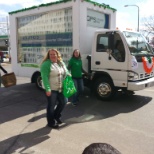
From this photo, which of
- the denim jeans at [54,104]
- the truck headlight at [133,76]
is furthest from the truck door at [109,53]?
the denim jeans at [54,104]

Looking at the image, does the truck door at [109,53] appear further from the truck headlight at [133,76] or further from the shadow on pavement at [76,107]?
the shadow on pavement at [76,107]

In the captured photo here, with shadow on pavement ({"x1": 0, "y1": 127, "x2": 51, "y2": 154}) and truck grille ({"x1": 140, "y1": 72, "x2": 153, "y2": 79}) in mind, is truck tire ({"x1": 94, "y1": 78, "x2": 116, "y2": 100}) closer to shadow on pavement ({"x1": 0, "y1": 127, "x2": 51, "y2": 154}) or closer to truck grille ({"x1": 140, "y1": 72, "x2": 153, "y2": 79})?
truck grille ({"x1": 140, "y1": 72, "x2": 153, "y2": 79})

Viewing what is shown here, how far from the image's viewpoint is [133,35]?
23.4 ft

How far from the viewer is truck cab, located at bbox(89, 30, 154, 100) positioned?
21.7 feet

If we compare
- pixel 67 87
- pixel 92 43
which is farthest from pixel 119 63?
pixel 67 87

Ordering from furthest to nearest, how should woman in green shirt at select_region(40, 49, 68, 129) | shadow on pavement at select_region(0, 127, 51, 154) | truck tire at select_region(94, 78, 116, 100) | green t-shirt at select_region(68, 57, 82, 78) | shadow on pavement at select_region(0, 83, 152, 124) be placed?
1. truck tire at select_region(94, 78, 116, 100)
2. green t-shirt at select_region(68, 57, 82, 78)
3. shadow on pavement at select_region(0, 83, 152, 124)
4. woman in green shirt at select_region(40, 49, 68, 129)
5. shadow on pavement at select_region(0, 127, 51, 154)

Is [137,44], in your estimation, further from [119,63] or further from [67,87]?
[67,87]

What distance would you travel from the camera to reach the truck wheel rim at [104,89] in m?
7.12

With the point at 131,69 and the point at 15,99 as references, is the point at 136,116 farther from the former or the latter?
the point at 15,99

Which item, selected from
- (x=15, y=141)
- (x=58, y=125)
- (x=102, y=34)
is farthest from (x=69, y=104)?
(x=15, y=141)

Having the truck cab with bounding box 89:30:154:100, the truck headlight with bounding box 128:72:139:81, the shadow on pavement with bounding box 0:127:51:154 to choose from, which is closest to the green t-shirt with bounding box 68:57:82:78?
the truck cab with bounding box 89:30:154:100

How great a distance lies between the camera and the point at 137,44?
7004 millimetres

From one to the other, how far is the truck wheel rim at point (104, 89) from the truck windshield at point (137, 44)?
50.0 inches

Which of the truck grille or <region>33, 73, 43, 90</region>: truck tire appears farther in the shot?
<region>33, 73, 43, 90</region>: truck tire
